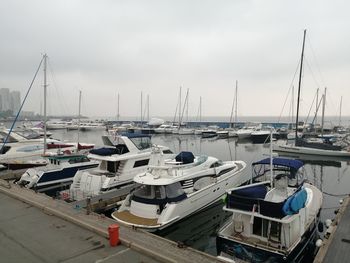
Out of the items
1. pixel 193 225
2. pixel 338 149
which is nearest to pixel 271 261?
pixel 193 225

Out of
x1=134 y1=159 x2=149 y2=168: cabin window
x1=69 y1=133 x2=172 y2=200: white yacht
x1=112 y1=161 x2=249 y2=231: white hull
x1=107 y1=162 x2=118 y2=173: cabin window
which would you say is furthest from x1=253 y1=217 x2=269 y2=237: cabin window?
x1=107 y1=162 x2=118 y2=173: cabin window

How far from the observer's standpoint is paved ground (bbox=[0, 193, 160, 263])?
7.55m

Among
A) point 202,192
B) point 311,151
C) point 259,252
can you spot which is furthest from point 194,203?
point 311,151

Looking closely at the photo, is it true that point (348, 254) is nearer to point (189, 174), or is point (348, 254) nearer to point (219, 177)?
point (189, 174)

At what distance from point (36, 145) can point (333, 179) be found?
2886 cm

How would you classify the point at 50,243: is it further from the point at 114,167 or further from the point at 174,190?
the point at 114,167

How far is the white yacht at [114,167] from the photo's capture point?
16109 millimetres

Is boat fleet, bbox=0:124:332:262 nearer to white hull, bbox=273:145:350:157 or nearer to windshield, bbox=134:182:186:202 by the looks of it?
windshield, bbox=134:182:186:202

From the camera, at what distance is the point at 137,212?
12562 mm

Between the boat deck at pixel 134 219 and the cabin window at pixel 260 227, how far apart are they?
393cm

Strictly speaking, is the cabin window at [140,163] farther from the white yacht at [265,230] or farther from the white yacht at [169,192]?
the white yacht at [265,230]

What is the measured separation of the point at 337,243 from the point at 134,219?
7.62 metres

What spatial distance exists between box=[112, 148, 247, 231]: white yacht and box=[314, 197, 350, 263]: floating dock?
18.9 feet

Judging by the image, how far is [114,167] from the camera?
1755 cm
